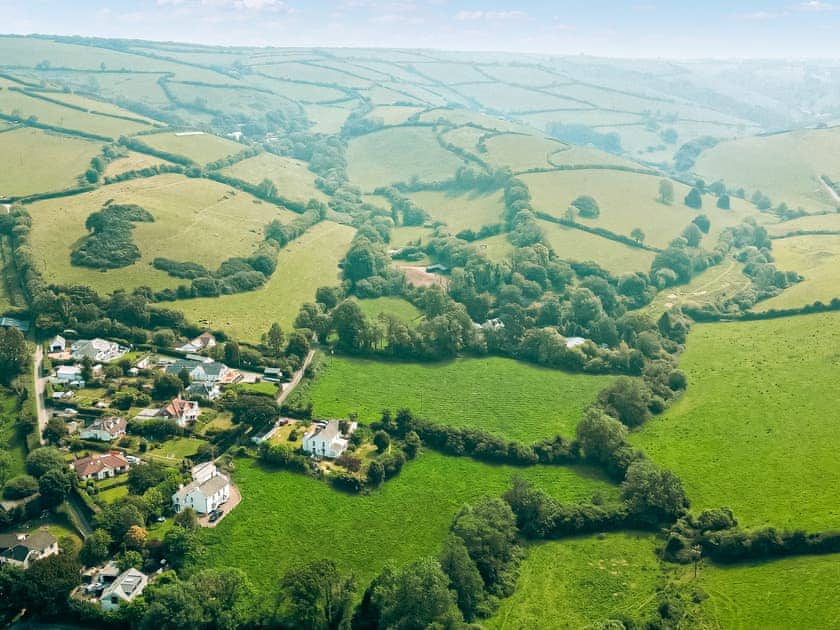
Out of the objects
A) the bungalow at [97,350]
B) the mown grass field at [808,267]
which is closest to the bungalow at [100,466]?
the bungalow at [97,350]

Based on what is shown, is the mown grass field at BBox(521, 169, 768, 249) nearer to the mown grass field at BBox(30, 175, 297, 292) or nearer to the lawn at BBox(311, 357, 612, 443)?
the mown grass field at BBox(30, 175, 297, 292)

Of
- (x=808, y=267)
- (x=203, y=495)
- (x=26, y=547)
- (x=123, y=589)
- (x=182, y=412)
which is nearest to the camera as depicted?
(x=123, y=589)

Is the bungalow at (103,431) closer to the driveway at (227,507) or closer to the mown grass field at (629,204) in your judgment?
the driveway at (227,507)

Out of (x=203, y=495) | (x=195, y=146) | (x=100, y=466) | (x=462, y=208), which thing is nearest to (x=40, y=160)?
(x=195, y=146)

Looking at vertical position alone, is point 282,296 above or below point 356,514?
above

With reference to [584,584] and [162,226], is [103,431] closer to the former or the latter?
[584,584]

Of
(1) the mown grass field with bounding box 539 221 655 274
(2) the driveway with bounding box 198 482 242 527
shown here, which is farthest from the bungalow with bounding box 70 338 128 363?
(1) the mown grass field with bounding box 539 221 655 274

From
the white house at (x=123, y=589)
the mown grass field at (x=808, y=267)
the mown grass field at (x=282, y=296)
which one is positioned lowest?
the white house at (x=123, y=589)
